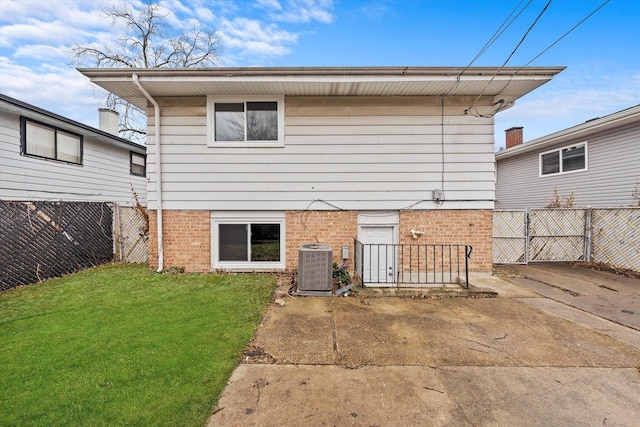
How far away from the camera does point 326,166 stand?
6402 mm

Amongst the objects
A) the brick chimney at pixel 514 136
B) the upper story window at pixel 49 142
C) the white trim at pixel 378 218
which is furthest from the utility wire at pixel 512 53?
the upper story window at pixel 49 142

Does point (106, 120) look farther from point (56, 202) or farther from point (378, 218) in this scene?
point (378, 218)

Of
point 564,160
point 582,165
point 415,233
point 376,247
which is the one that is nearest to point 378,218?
point 376,247

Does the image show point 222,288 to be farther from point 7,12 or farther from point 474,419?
point 7,12

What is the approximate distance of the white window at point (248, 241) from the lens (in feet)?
21.4

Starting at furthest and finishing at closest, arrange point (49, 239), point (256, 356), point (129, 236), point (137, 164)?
point (137, 164) < point (129, 236) < point (49, 239) < point (256, 356)

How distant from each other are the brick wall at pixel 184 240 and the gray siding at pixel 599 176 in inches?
516

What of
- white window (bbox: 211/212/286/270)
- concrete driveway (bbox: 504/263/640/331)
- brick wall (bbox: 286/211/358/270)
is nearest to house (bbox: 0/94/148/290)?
white window (bbox: 211/212/286/270)

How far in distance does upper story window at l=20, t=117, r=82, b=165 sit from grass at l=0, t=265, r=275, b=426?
5.01 meters

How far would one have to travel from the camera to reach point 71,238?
6730 mm

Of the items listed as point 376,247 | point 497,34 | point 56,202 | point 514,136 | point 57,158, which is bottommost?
point 376,247

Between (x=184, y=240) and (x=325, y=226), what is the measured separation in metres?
3.53

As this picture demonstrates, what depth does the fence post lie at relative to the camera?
8.08 meters

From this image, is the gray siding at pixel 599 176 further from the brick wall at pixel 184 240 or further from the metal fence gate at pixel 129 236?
the metal fence gate at pixel 129 236
